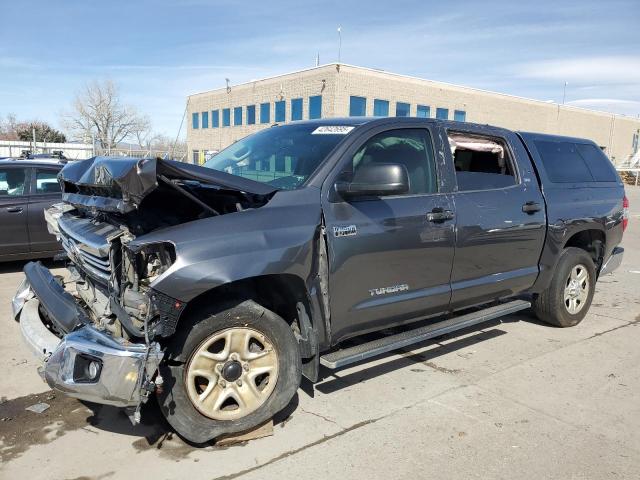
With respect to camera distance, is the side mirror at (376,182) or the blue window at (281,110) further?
the blue window at (281,110)

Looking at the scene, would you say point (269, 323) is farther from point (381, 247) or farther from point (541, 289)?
point (541, 289)

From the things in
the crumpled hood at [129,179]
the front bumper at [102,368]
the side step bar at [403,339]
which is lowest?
the side step bar at [403,339]

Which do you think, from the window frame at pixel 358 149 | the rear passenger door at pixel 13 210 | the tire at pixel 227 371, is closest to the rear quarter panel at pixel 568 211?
the window frame at pixel 358 149

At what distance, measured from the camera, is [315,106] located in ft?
113

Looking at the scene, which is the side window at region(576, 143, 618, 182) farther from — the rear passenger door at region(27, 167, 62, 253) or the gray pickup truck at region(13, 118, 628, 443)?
the rear passenger door at region(27, 167, 62, 253)

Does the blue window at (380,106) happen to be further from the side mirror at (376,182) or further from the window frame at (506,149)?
the side mirror at (376,182)

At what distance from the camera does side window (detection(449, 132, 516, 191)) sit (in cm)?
457

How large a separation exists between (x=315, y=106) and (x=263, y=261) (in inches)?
1277

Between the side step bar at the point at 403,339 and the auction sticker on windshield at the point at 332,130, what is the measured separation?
155cm

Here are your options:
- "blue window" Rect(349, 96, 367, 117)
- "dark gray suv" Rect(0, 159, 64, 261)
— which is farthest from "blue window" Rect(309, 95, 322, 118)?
"dark gray suv" Rect(0, 159, 64, 261)

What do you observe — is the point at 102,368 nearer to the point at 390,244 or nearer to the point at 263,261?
the point at 263,261

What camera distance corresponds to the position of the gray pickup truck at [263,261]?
2.96 meters

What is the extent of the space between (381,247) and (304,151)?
3.01 feet

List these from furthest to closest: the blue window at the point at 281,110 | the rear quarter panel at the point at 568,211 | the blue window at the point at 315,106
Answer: the blue window at the point at 281,110, the blue window at the point at 315,106, the rear quarter panel at the point at 568,211
